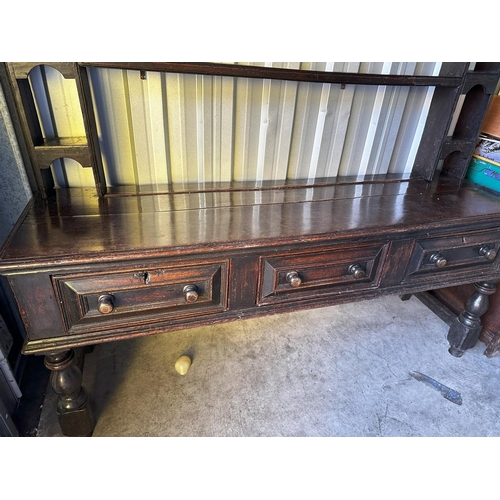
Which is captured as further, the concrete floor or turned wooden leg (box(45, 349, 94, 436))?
the concrete floor

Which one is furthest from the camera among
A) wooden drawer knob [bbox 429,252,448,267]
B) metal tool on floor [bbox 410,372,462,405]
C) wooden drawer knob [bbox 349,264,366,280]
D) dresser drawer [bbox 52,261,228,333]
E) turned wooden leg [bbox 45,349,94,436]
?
metal tool on floor [bbox 410,372,462,405]

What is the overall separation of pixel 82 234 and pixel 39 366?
0.96 metres

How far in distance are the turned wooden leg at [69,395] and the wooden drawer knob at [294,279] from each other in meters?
0.75

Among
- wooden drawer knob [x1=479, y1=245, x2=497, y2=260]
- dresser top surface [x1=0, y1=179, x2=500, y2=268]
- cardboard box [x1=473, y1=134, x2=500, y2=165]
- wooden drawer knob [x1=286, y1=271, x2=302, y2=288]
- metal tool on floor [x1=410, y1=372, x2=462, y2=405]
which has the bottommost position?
metal tool on floor [x1=410, y1=372, x2=462, y2=405]

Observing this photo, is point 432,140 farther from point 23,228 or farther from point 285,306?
point 23,228

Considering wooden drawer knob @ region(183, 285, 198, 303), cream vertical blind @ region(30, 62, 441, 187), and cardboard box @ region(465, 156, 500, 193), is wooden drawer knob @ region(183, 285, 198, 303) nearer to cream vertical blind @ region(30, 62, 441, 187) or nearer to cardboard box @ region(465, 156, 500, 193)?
cream vertical blind @ region(30, 62, 441, 187)

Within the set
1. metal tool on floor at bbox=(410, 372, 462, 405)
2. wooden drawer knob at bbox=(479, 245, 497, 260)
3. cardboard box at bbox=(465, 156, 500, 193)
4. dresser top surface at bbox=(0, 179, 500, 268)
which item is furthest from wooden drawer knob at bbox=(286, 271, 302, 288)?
cardboard box at bbox=(465, 156, 500, 193)

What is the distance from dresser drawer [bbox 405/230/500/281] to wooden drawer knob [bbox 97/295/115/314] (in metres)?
1.09

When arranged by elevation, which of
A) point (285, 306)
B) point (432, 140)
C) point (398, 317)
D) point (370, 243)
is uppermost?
point (432, 140)

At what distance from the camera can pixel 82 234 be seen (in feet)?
3.48

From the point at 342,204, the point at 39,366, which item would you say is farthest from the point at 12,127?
the point at 342,204

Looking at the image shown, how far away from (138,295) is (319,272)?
612 mm

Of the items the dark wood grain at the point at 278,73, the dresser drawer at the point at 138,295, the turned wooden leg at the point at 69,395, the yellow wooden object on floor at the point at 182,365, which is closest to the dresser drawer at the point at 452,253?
the dark wood grain at the point at 278,73

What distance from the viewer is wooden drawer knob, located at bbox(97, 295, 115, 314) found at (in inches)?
39.9
